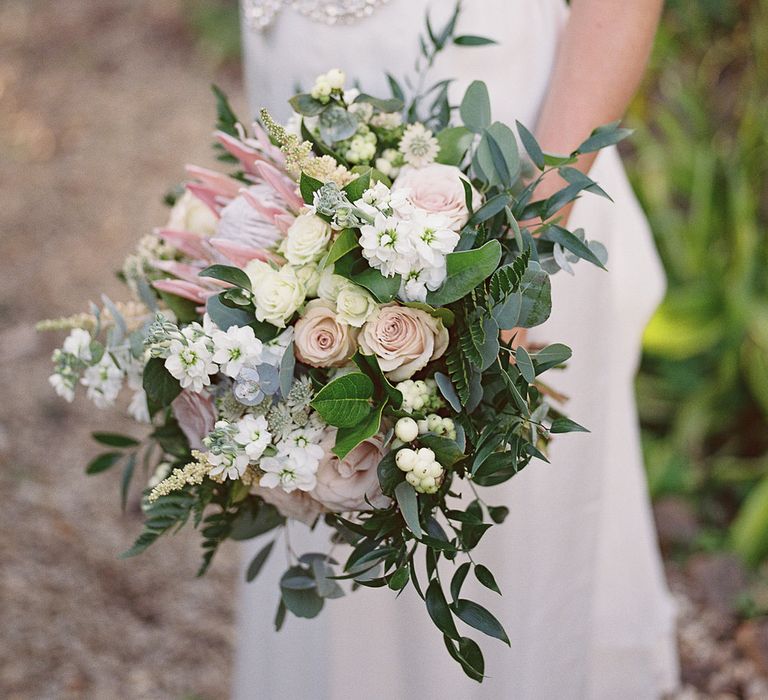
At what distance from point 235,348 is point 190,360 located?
0.05 meters

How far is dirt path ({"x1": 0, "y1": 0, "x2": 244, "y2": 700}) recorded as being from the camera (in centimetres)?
233

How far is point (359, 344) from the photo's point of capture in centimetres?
96

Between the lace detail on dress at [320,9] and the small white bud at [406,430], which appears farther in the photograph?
the lace detail on dress at [320,9]

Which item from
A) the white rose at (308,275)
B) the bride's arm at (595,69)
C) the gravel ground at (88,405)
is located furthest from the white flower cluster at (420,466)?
the gravel ground at (88,405)

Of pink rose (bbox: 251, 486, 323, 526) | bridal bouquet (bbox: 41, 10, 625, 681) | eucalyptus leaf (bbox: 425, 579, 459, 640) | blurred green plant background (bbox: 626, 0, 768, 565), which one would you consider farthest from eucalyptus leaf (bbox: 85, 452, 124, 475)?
blurred green plant background (bbox: 626, 0, 768, 565)

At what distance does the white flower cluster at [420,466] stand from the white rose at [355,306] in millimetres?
147

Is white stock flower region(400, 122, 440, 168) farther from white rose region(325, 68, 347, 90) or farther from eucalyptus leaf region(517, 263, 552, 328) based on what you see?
eucalyptus leaf region(517, 263, 552, 328)

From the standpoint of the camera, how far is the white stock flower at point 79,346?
1.08 metres

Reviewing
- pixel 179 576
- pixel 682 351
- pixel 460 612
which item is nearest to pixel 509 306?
pixel 460 612

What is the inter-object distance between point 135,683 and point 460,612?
60.5 inches

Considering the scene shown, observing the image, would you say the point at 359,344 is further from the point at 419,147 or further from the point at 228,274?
the point at 419,147

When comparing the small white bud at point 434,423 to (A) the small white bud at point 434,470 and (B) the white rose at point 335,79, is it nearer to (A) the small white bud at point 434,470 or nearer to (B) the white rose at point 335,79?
(A) the small white bud at point 434,470

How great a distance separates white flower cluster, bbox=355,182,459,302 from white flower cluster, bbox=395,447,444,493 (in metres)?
0.16

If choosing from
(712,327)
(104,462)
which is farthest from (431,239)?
(712,327)
